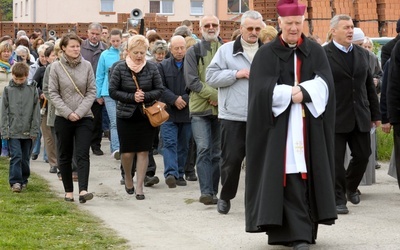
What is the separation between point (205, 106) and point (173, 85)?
183cm

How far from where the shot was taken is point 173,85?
14906 mm

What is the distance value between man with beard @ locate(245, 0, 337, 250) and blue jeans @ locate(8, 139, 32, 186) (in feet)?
17.3

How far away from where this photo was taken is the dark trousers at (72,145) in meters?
13.2

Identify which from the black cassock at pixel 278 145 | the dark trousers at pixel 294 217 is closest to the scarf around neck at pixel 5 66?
the black cassock at pixel 278 145

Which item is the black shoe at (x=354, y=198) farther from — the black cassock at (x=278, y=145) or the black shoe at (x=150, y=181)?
the black shoe at (x=150, y=181)

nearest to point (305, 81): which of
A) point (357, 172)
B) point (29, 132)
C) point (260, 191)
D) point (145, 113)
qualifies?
point (260, 191)

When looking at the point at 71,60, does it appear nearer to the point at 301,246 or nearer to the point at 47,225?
the point at 47,225

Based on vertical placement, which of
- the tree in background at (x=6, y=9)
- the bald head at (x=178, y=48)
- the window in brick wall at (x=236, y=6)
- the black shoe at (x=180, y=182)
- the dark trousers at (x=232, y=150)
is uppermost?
the tree in background at (x=6, y=9)

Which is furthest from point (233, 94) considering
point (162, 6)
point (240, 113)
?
point (162, 6)

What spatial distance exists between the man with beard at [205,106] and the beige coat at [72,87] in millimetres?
1195

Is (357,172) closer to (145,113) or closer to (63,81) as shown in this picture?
(145,113)

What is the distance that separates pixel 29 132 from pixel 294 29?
18.2 feet

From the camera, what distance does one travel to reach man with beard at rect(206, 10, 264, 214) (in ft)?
38.7

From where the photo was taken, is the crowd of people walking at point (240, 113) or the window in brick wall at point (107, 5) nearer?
the crowd of people walking at point (240, 113)
